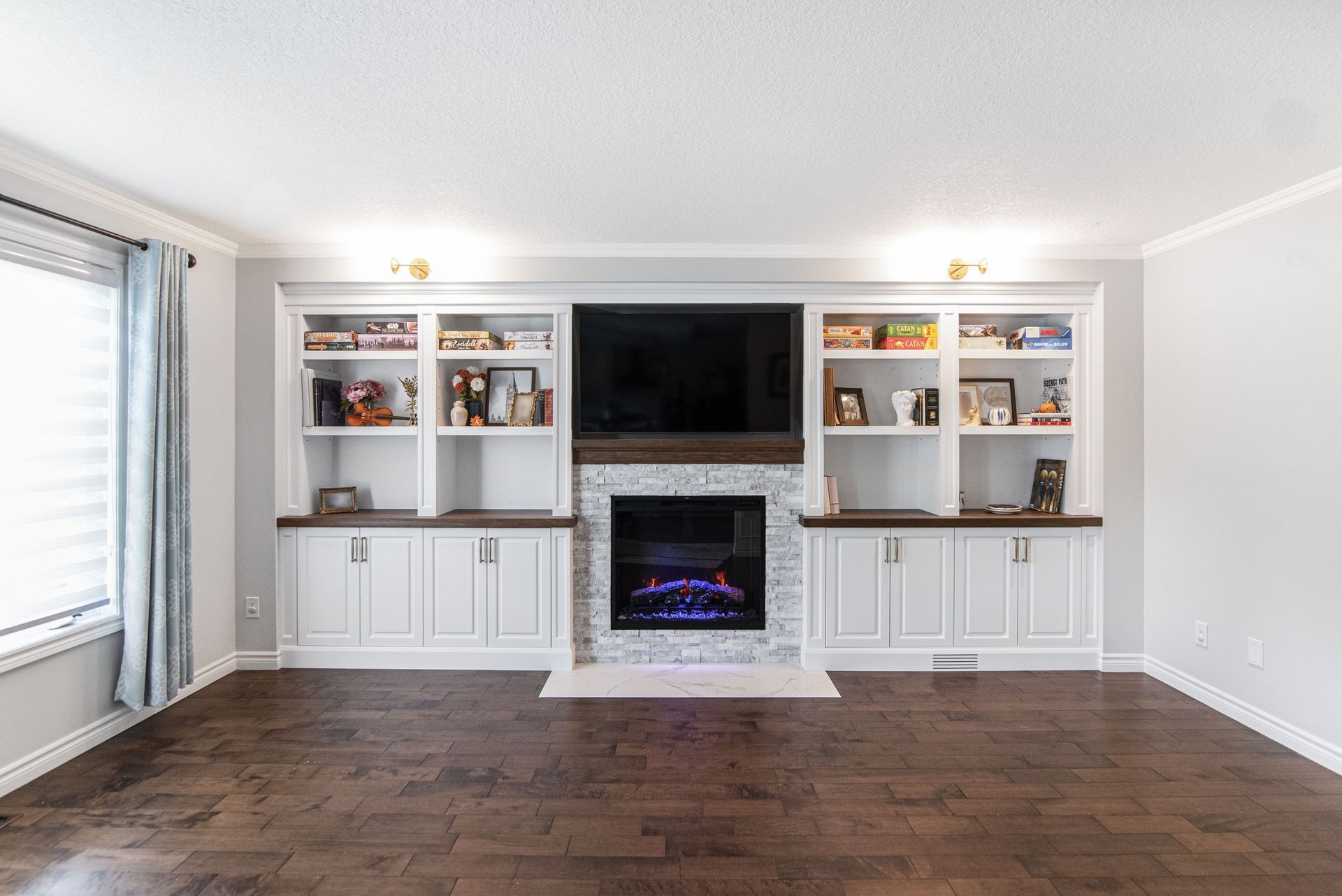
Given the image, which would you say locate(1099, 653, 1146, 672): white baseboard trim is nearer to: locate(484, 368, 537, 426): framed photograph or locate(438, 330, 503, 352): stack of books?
locate(484, 368, 537, 426): framed photograph

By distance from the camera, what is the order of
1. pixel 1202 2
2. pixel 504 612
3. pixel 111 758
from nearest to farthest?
pixel 1202 2
pixel 111 758
pixel 504 612

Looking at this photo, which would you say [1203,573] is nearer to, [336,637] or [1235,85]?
[1235,85]

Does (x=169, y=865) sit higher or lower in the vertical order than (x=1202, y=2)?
lower

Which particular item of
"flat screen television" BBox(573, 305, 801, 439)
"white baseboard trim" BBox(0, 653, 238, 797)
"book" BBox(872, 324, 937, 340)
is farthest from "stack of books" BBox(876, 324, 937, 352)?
"white baseboard trim" BBox(0, 653, 238, 797)

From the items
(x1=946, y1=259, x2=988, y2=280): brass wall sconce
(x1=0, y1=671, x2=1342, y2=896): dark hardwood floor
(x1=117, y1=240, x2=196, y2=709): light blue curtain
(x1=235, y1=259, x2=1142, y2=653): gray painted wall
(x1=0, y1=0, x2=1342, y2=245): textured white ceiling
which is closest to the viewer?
(x1=0, y1=0, x2=1342, y2=245): textured white ceiling

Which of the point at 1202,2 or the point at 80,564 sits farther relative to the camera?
the point at 80,564

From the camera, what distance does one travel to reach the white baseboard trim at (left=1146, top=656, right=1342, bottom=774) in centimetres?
282

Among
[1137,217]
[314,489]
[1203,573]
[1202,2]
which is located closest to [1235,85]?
[1202,2]

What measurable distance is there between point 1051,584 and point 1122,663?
641 mm

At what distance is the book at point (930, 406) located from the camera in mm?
3984

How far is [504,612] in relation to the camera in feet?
12.9

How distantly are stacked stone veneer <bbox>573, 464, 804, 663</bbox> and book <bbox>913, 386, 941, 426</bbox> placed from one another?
855 millimetres

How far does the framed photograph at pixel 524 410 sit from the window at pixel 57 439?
77.1 inches

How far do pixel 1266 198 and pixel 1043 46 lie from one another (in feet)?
7.05
